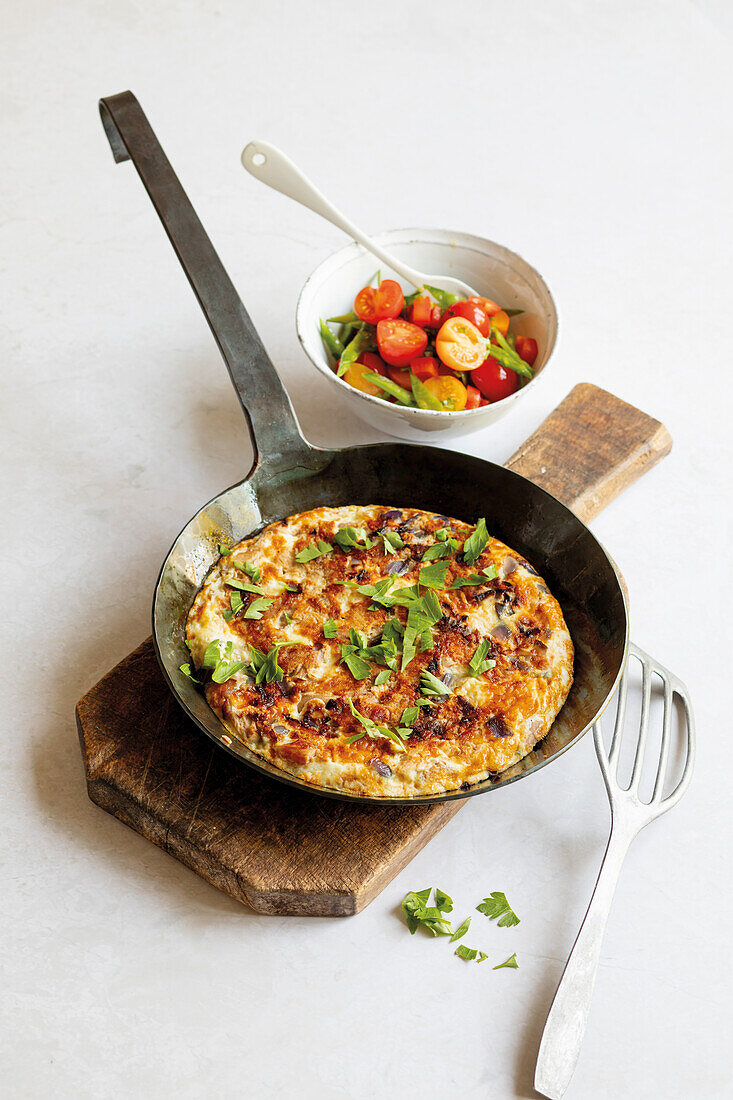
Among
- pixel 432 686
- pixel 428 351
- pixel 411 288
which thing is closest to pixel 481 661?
pixel 432 686

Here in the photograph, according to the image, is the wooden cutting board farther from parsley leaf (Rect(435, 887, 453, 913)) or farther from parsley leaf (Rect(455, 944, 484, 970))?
parsley leaf (Rect(455, 944, 484, 970))

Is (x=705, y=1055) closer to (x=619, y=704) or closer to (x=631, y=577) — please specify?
(x=619, y=704)

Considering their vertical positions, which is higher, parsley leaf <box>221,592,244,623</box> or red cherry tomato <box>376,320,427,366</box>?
red cherry tomato <box>376,320,427,366</box>

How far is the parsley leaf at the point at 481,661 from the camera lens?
9.20 feet

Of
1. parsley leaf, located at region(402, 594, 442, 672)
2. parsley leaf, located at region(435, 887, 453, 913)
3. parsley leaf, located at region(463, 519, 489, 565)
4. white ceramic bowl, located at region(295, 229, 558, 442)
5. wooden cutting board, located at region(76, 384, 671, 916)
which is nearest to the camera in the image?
wooden cutting board, located at region(76, 384, 671, 916)

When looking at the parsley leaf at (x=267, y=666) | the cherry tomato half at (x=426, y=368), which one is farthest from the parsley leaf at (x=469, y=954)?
the cherry tomato half at (x=426, y=368)

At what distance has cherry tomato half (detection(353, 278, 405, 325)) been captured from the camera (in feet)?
12.3

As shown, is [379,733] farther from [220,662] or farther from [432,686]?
[220,662]

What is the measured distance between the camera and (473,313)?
371 centimetres

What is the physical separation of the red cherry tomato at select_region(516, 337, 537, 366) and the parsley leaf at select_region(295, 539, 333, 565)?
3.89 ft

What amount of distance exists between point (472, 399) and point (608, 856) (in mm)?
1645

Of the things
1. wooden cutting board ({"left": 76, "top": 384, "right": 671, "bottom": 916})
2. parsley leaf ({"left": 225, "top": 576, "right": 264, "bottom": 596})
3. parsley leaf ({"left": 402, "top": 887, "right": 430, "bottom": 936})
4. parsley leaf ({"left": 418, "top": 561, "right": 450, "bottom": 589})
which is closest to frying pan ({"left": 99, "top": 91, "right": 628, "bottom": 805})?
parsley leaf ({"left": 225, "top": 576, "right": 264, "bottom": 596})

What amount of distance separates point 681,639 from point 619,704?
0.51 meters

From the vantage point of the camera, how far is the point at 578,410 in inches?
150
